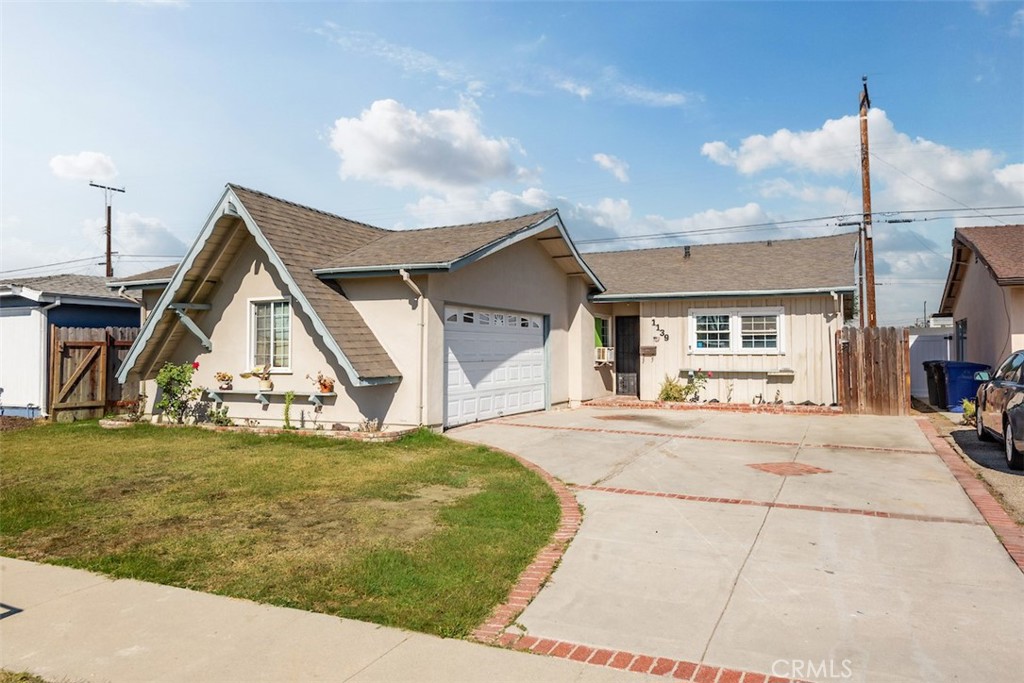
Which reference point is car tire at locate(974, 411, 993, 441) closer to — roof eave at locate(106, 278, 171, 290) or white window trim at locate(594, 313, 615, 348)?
white window trim at locate(594, 313, 615, 348)

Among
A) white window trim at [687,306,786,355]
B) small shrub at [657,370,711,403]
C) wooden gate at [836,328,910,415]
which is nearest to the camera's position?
wooden gate at [836,328,910,415]

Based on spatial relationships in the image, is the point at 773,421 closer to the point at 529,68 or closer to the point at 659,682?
the point at 529,68

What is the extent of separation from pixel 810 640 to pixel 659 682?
1155 millimetres

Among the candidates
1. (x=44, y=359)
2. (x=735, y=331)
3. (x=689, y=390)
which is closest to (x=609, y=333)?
(x=689, y=390)

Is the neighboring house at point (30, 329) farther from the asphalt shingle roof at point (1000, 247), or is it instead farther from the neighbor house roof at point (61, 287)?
the asphalt shingle roof at point (1000, 247)

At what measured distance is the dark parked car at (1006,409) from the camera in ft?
28.5

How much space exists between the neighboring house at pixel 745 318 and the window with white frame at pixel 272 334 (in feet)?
30.6

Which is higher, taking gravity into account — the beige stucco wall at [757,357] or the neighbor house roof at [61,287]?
the neighbor house roof at [61,287]

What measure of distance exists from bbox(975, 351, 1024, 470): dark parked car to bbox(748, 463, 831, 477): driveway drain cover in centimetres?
250

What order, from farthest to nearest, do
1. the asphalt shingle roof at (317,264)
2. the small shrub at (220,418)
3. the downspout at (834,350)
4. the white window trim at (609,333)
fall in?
the white window trim at (609,333) → the downspout at (834,350) → the small shrub at (220,418) → the asphalt shingle roof at (317,264)

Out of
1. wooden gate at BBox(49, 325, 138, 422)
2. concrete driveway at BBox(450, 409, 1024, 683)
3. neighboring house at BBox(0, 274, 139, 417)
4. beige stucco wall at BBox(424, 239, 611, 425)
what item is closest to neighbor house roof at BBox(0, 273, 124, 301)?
neighboring house at BBox(0, 274, 139, 417)

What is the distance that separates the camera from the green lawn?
15.9 feet

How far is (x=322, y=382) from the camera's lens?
12438 millimetres

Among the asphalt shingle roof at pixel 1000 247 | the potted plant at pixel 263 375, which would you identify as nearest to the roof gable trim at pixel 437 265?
the potted plant at pixel 263 375
